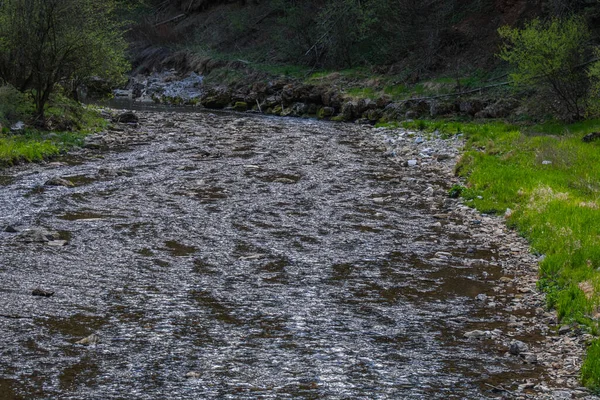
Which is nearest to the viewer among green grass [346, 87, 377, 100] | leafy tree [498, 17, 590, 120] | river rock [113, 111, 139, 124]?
leafy tree [498, 17, 590, 120]

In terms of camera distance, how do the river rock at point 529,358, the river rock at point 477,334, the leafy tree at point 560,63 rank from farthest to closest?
the leafy tree at point 560,63
the river rock at point 477,334
the river rock at point 529,358

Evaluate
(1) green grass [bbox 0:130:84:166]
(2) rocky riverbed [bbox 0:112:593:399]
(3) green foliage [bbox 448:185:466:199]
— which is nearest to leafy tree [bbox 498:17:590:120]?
(2) rocky riverbed [bbox 0:112:593:399]

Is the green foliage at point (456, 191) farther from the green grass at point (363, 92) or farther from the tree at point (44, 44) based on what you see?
the green grass at point (363, 92)

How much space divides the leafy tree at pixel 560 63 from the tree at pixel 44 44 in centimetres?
1527

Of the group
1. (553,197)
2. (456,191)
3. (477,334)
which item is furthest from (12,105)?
(477,334)

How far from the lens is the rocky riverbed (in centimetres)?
709

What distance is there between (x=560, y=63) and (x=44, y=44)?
1790 cm

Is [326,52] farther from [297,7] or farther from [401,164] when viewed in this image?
[401,164]

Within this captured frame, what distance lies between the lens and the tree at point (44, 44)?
23.6 meters

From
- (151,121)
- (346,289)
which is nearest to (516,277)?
(346,289)

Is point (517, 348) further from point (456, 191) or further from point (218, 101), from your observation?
point (218, 101)

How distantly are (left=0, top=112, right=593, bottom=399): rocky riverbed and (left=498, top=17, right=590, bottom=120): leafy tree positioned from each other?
24.5ft

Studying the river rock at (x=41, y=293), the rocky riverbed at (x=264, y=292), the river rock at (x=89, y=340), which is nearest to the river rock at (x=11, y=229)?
the rocky riverbed at (x=264, y=292)

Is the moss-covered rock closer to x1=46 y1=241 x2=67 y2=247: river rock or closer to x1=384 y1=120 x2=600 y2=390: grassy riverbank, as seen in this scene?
x1=384 y1=120 x2=600 y2=390: grassy riverbank
